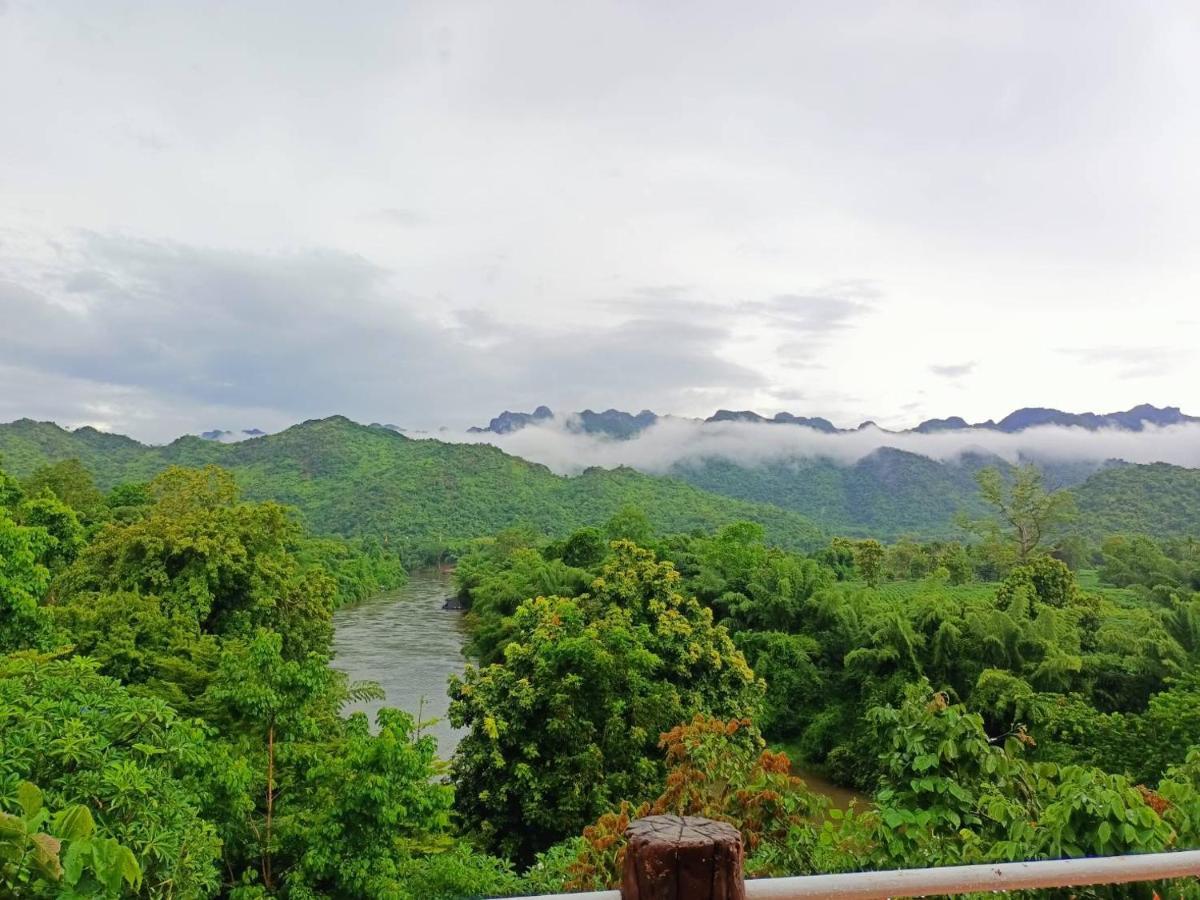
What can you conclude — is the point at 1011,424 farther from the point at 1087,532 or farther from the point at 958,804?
the point at 958,804

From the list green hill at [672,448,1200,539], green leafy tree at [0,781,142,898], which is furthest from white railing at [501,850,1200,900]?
green hill at [672,448,1200,539]

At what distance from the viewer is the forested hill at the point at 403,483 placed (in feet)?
240

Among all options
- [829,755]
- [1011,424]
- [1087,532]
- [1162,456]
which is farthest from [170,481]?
[1011,424]

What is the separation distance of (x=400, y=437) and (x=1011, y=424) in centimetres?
13408

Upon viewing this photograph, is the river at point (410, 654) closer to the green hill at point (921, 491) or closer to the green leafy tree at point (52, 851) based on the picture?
the green leafy tree at point (52, 851)

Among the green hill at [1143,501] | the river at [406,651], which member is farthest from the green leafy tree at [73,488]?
the green hill at [1143,501]

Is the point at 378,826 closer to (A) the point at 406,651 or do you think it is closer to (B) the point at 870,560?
(A) the point at 406,651

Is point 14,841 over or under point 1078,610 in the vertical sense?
over

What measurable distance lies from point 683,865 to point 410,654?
1031 inches

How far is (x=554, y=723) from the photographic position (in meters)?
9.26

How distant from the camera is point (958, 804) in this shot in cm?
303

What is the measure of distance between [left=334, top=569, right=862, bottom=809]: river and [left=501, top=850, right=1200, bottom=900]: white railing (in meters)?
10.3

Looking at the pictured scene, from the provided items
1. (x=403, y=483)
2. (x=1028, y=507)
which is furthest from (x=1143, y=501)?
(x=403, y=483)

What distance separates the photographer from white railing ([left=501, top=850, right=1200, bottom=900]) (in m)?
1.24
